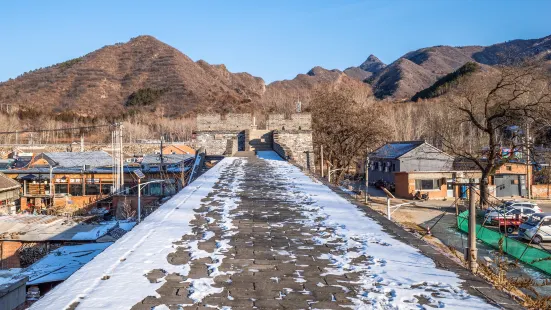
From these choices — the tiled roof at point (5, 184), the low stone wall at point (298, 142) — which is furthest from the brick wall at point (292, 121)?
the tiled roof at point (5, 184)

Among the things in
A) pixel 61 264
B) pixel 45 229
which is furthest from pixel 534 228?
pixel 45 229

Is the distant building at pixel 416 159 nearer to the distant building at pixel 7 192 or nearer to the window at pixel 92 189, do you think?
the window at pixel 92 189

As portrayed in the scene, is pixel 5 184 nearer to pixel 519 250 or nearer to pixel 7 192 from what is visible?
pixel 7 192

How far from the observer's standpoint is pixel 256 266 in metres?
3.55

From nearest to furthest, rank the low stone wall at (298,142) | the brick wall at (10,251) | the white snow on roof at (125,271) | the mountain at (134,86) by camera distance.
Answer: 1. the white snow on roof at (125,271)
2. the brick wall at (10,251)
3. the low stone wall at (298,142)
4. the mountain at (134,86)

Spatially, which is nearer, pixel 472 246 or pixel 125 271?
pixel 125 271

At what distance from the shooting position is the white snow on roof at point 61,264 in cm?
685

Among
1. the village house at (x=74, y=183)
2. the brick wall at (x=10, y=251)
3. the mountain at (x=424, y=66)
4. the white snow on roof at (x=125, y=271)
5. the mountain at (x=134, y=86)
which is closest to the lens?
the white snow on roof at (x=125, y=271)

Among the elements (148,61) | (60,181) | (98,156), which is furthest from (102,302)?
(148,61)

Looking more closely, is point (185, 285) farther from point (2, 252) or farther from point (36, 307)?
point (2, 252)

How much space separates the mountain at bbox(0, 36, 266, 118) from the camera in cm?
10919

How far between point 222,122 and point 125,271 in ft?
56.7

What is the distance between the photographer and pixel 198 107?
350 ft

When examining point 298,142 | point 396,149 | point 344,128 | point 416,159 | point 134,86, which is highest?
point 134,86
